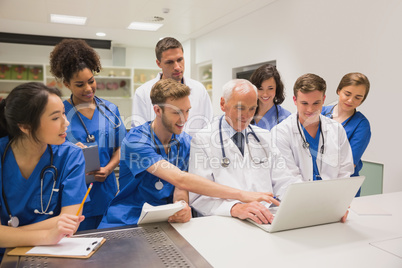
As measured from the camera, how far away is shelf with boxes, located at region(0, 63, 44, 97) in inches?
261

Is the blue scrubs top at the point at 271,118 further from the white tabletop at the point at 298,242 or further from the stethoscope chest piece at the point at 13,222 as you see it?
the stethoscope chest piece at the point at 13,222

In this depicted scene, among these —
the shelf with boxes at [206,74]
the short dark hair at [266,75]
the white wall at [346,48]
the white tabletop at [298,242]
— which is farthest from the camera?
the shelf with boxes at [206,74]

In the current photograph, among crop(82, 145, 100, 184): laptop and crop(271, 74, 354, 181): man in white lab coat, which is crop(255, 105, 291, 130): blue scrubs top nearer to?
crop(271, 74, 354, 181): man in white lab coat

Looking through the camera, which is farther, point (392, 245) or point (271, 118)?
point (271, 118)

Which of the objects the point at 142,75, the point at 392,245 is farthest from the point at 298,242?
the point at 142,75

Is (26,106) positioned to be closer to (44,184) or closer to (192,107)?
(44,184)

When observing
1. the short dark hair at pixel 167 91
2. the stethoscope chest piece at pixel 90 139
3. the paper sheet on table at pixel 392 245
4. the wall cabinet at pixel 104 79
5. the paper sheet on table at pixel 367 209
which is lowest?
the paper sheet on table at pixel 392 245

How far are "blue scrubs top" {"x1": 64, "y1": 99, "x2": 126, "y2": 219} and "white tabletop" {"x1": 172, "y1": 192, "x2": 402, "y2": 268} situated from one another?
723 millimetres

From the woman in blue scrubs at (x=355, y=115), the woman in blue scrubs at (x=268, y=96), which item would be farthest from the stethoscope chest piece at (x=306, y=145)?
the woman in blue scrubs at (x=268, y=96)

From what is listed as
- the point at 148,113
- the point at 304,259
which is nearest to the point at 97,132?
the point at 148,113

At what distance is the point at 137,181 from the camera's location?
1.65 meters

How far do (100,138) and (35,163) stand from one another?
68 cm

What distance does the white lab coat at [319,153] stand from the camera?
194 cm

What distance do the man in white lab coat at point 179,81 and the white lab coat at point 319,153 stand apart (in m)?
0.66
